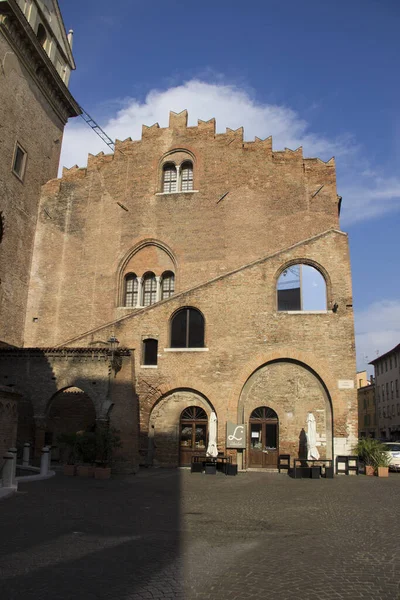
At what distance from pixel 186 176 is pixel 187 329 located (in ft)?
34.2

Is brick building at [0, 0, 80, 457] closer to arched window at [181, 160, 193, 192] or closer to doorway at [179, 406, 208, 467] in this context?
doorway at [179, 406, 208, 467]

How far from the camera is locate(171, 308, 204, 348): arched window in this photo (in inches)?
779

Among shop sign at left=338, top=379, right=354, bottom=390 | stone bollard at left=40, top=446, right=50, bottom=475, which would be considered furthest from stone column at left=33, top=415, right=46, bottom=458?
Result: shop sign at left=338, top=379, right=354, bottom=390

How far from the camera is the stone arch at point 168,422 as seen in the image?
19.2 m

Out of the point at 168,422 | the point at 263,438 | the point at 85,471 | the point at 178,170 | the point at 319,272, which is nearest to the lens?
the point at 85,471

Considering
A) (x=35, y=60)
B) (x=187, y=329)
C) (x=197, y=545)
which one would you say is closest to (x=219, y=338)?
(x=187, y=329)

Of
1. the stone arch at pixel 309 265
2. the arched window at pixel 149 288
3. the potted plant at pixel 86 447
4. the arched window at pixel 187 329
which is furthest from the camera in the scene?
the arched window at pixel 149 288

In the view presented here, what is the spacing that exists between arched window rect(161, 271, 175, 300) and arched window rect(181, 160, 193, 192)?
4.70m

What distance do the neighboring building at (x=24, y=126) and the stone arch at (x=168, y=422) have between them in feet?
28.8

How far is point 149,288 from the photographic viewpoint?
25672 millimetres

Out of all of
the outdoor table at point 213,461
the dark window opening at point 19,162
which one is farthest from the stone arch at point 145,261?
the outdoor table at point 213,461

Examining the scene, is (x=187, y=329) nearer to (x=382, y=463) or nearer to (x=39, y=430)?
(x=39, y=430)

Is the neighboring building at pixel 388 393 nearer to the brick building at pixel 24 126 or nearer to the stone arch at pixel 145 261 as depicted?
the stone arch at pixel 145 261

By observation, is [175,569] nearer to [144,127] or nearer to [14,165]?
[14,165]
